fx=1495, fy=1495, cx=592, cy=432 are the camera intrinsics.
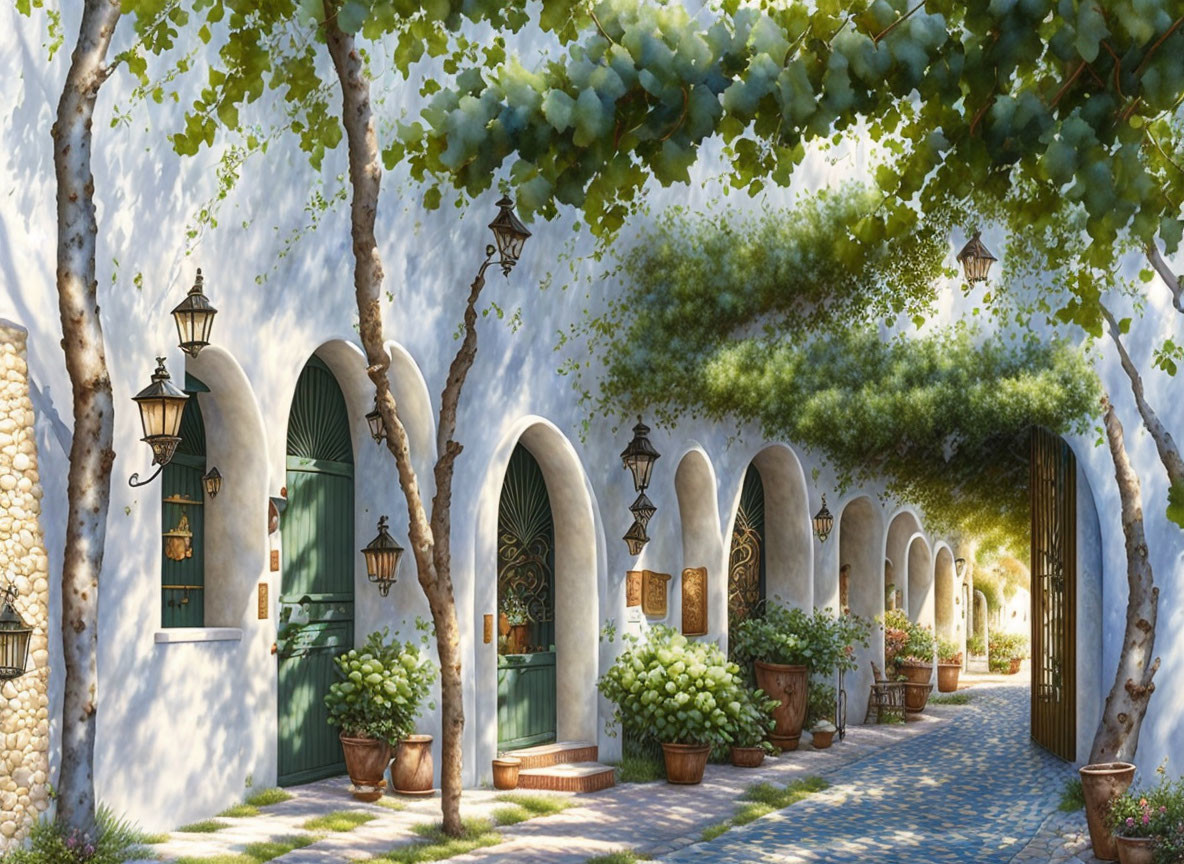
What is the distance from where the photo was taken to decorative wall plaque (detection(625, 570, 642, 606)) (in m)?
14.5

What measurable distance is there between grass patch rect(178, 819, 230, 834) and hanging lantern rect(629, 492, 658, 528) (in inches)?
223

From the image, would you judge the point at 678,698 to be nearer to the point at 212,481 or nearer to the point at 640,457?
the point at 640,457

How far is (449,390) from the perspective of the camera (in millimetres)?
10086

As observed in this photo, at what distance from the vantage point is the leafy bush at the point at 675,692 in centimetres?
1328

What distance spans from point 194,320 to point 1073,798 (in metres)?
8.19

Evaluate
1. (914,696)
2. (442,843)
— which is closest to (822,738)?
(914,696)

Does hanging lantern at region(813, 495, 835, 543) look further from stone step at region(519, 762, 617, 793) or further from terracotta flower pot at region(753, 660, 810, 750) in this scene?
stone step at region(519, 762, 617, 793)

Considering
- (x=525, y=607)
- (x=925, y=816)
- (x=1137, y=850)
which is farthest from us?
(x=525, y=607)

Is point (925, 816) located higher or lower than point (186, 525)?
lower

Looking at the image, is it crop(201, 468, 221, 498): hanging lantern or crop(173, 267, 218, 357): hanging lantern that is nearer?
crop(173, 267, 218, 357): hanging lantern

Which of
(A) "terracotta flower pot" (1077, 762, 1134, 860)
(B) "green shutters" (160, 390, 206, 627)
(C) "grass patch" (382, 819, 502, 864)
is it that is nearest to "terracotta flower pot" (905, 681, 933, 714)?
(A) "terracotta flower pot" (1077, 762, 1134, 860)

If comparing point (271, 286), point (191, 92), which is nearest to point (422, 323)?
point (271, 286)

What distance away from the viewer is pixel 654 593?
15.0 m

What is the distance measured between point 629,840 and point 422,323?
4.40 meters
